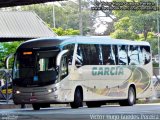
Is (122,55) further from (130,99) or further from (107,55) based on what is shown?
(130,99)

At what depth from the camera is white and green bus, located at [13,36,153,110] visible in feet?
89.8

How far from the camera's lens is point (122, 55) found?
32.0 metres

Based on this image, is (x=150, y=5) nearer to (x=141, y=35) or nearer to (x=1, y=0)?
(x=141, y=35)

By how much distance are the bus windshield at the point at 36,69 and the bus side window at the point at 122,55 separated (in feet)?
17.4

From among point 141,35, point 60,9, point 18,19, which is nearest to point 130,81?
point 18,19

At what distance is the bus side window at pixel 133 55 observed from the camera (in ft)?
107

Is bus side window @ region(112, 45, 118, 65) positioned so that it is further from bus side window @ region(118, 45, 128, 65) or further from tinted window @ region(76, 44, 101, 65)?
tinted window @ region(76, 44, 101, 65)

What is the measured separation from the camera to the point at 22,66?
2805cm

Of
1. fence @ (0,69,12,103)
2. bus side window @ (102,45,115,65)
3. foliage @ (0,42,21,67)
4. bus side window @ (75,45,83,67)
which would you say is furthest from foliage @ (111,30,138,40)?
bus side window @ (75,45,83,67)

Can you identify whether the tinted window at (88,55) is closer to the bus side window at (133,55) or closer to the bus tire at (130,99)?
the bus side window at (133,55)

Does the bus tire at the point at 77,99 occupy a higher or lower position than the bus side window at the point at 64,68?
lower

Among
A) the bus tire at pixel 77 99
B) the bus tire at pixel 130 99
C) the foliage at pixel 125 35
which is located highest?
the bus tire at pixel 77 99

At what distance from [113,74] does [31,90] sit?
17.5 ft

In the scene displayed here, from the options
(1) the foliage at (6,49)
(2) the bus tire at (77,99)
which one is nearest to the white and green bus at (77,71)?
(2) the bus tire at (77,99)
